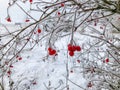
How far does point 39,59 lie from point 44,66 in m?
0.65

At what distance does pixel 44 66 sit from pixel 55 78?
2.34 ft

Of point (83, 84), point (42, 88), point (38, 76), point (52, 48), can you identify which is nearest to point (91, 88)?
point (83, 84)

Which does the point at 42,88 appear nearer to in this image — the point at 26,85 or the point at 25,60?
the point at 26,85

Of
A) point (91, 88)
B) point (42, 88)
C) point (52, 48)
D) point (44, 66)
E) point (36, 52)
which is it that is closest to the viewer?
point (52, 48)

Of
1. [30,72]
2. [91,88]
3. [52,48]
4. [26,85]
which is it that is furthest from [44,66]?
[52,48]

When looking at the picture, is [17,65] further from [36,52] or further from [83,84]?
[83,84]

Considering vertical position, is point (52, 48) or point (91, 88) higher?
point (52, 48)

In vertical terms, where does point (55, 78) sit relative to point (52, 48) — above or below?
below

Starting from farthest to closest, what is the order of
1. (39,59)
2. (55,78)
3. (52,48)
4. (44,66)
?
(39,59)
(44,66)
(55,78)
(52,48)

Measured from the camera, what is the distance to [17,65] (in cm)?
752

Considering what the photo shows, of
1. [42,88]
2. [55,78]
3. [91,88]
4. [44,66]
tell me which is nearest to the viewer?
[91,88]

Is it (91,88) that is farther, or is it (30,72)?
(30,72)

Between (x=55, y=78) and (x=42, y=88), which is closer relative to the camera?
(x=42, y=88)

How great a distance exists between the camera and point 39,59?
7.88 meters
